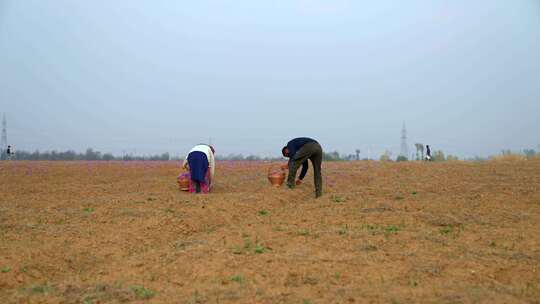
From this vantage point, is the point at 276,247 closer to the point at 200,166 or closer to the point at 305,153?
the point at 305,153

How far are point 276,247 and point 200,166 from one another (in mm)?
4986

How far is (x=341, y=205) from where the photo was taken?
952 centimetres

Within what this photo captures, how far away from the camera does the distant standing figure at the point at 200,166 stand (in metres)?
11.1

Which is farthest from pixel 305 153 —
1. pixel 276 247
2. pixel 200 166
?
pixel 276 247

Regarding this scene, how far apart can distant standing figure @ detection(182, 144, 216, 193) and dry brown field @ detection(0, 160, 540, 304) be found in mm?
728

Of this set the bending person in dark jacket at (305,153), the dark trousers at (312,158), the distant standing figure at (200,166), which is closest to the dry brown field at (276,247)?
the dark trousers at (312,158)

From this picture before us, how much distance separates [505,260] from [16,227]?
6.84 metres

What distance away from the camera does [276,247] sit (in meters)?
6.55

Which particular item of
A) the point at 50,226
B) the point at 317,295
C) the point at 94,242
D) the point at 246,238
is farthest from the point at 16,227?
the point at 317,295

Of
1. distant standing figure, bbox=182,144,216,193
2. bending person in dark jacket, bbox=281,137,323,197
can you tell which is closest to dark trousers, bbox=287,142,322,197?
bending person in dark jacket, bbox=281,137,323,197

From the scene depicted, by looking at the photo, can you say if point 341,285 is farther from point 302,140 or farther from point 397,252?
point 302,140

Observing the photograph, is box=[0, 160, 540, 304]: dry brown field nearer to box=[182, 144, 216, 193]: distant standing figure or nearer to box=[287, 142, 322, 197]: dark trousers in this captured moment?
box=[287, 142, 322, 197]: dark trousers

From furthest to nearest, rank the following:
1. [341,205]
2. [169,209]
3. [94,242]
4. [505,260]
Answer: [341,205], [169,209], [94,242], [505,260]

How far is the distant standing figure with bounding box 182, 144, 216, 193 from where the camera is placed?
439 inches
